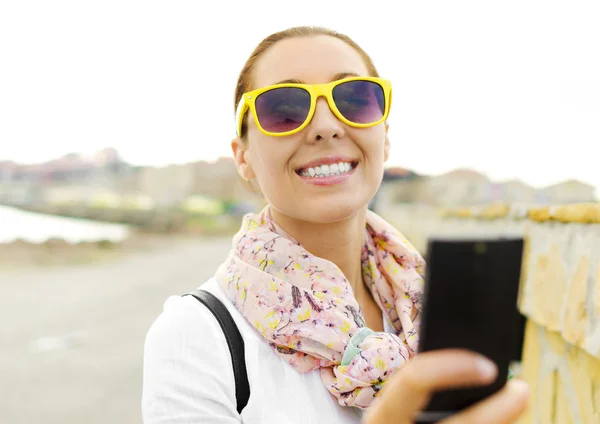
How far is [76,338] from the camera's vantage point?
6.83m

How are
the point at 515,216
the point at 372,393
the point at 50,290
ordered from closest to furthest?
1. the point at 372,393
2. the point at 515,216
3. the point at 50,290

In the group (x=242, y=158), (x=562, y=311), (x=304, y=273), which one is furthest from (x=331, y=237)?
(x=562, y=311)

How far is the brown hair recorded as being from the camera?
5.29ft

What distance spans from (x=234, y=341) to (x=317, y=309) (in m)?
0.23

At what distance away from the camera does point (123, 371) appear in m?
5.68

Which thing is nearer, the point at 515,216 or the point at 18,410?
the point at 515,216

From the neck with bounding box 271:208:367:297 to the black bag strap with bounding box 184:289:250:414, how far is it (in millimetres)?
343

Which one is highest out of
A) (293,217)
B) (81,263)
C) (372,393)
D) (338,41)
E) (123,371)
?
(338,41)

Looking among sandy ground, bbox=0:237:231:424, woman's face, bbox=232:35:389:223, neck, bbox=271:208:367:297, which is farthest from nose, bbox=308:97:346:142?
sandy ground, bbox=0:237:231:424

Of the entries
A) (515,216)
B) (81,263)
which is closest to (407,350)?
(515,216)

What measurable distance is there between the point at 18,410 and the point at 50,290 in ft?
19.8

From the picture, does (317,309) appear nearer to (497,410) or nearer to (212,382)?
(212,382)

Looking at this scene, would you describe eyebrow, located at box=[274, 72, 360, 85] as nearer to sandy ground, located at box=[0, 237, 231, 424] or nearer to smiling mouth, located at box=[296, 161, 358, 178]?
smiling mouth, located at box=[296, 161, 358, 178]

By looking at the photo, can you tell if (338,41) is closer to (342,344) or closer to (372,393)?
(342,344)
